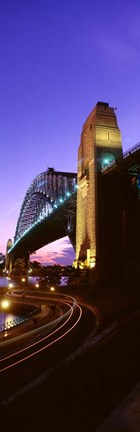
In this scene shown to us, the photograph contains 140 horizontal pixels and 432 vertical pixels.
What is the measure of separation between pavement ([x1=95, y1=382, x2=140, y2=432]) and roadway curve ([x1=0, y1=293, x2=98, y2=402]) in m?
3.73

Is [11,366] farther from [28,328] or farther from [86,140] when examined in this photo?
[86,140]

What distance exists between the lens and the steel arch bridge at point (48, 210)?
2542 inches

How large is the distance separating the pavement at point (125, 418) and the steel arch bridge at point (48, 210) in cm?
4959

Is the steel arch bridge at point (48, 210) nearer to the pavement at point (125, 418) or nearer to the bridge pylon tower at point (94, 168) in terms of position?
the bridge pylon tower at point (94, 168)

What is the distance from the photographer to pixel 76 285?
119 feet

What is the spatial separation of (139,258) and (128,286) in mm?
4736

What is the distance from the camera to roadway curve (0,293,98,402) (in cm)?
902

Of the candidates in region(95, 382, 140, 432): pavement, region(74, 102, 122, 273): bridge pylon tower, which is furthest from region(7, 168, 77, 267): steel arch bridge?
region(95, 382, 140, 432): pavement

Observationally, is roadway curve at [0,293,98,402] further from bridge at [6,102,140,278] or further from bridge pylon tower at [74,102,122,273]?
bridge pylon tower at [74,102,122,273]

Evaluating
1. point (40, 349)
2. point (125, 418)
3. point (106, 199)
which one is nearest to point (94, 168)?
point (106, 199)

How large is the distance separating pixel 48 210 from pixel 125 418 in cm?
8997

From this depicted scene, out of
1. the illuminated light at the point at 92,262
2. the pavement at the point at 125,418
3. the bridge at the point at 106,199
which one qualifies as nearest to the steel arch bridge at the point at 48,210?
the bridge at the point at 106,199

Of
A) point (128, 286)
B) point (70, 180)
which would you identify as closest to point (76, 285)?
point (128, 286)

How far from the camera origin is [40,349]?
477 inches
